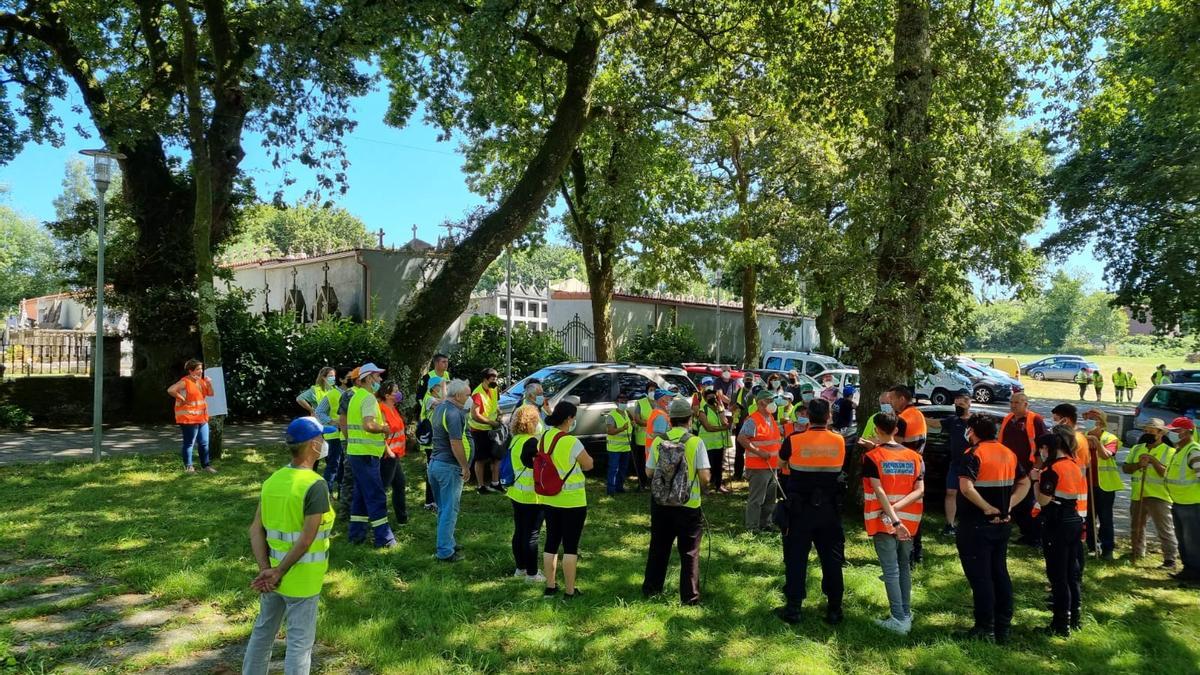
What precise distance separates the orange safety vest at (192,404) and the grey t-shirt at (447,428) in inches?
209

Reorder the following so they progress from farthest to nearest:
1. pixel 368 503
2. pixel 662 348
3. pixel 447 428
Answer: pixel 662 348
pixel 368 503
pixel 447 428

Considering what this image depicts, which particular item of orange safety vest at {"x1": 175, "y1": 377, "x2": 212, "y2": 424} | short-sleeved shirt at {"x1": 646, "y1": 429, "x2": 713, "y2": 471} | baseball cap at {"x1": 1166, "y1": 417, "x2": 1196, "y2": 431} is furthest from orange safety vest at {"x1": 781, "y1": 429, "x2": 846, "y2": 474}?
orange safety vest at {"x1": 175, "y1": 377, "x2": 212, "y2": 424}

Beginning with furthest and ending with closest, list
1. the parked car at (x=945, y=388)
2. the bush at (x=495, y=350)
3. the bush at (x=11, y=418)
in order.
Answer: the parked car at (x=945, y=388) → the bush at (x=495, y=350) → the bush at (x=11, y=418)

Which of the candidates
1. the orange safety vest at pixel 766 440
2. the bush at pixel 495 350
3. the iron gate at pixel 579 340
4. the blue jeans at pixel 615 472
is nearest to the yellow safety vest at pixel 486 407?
the blue jeans at pixel 615 472

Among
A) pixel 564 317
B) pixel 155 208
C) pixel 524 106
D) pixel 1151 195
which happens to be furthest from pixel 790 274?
pixel 155 208

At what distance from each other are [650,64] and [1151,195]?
16521 mm

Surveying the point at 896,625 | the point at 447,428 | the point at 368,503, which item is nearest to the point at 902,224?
the point at 896,625

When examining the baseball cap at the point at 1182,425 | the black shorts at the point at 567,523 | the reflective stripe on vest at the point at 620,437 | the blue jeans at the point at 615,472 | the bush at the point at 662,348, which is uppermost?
the bush at the point at 662,348

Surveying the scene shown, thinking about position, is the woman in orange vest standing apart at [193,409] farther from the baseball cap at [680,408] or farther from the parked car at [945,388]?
the parked car at [945,388]

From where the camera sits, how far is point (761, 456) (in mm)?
7906

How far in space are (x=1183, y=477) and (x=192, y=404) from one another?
1194 centimetres

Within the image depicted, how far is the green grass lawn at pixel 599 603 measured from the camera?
484 centimetres

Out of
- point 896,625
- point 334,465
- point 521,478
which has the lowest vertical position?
point 896,625

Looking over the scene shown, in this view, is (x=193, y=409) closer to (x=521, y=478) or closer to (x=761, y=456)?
(x=521, y=478)
